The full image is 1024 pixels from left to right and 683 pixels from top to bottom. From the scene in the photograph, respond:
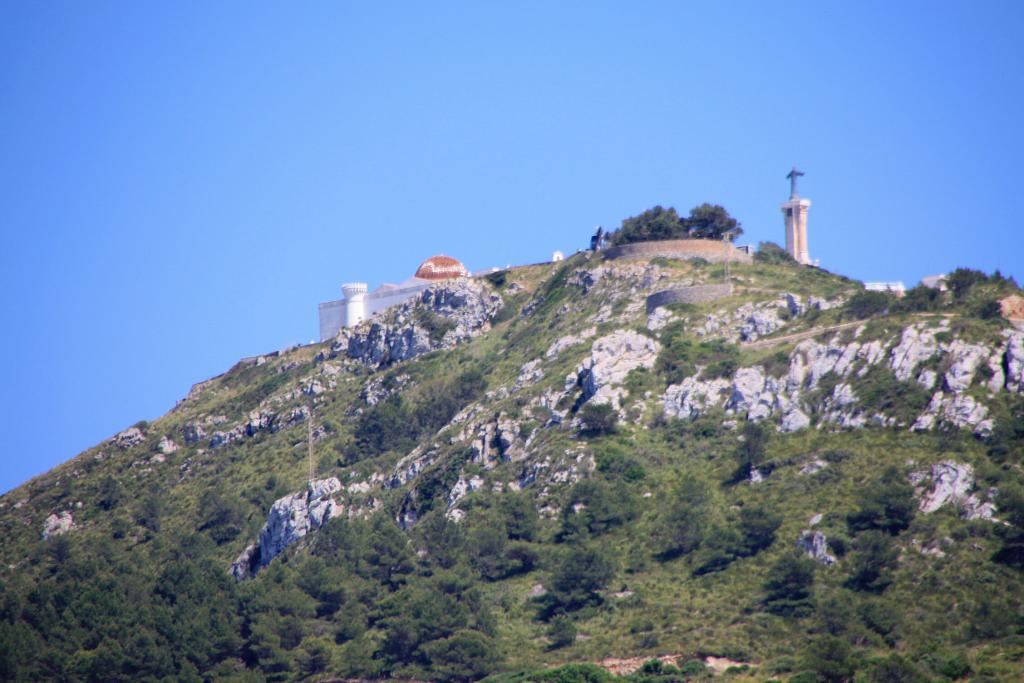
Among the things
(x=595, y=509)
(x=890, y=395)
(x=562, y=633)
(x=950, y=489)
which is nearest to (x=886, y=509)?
(x=950, y=489)

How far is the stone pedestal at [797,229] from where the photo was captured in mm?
139125

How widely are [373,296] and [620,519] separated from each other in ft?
208

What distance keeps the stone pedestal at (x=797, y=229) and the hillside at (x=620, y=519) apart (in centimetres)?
763

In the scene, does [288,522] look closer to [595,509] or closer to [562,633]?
[595,509]

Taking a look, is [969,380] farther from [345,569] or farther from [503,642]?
[345,569]

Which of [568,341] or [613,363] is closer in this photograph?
[613,363]

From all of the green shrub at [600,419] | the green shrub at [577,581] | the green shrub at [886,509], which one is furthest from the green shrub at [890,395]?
the green shrub at [577,581]

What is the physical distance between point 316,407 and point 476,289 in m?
18.4

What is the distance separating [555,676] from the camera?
276 feet

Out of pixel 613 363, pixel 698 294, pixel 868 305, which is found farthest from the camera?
pixel 698 294

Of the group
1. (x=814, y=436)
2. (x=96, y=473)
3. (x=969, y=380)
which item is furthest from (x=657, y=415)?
(x=96, y=473)

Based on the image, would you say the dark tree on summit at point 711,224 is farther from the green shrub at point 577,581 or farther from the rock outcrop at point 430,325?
the green shrub at point 577,581

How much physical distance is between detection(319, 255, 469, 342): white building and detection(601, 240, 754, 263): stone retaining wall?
26.5m

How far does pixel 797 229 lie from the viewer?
13975 centimetres
